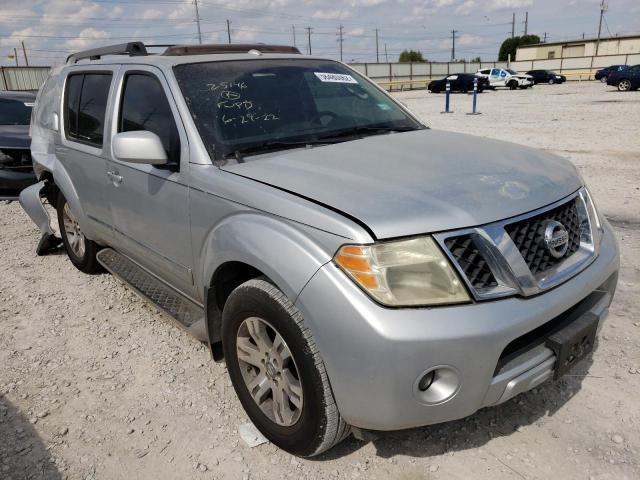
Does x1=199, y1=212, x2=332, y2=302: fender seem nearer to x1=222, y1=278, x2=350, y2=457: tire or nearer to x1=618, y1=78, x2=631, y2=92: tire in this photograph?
x1=222, y1=278, x2=350, y2=457: tire

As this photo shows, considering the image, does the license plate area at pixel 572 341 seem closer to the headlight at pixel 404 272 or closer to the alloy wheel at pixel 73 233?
the headlight at pixel 404 272

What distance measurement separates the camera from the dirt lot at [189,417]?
7.94 feet

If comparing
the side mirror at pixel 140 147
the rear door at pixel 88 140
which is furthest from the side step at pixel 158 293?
the side mirror at pixel 140 147

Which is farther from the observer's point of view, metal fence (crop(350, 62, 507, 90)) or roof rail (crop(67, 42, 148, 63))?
metal fence (crop(350, 62, 507, 90))

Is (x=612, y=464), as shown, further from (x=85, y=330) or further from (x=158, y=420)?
(x=85, y=330)

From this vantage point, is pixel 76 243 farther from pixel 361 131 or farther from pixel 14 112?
pixel 14 112

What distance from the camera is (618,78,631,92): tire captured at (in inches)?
1102

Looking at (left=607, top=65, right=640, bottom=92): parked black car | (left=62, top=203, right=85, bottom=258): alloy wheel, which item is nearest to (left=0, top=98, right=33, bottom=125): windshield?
(left=62, top=203, right=85, bottom=258): alloy wheel

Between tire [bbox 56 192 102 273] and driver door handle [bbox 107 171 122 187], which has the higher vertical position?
driver door handle [bbox 107 171 122 187]

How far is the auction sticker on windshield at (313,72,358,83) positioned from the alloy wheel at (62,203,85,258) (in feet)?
8.80

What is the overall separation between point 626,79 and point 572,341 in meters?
31.3

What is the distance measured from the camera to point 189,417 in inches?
112

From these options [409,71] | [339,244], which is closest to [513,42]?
[409,71]

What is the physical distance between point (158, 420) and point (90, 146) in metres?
2.18
